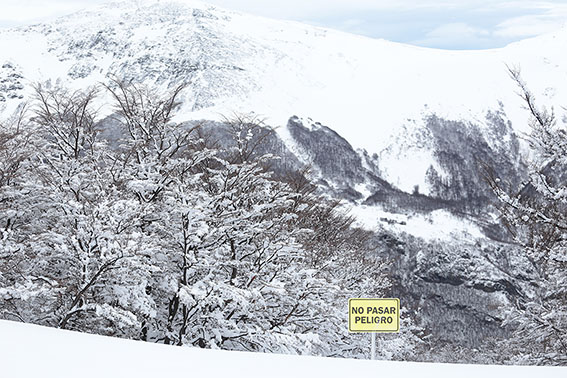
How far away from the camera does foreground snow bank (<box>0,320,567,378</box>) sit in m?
4.68

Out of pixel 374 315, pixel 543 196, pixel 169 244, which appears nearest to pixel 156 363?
pixel 374 315

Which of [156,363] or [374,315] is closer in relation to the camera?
[156,363]

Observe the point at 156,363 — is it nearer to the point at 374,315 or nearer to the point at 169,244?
the point at 374,315

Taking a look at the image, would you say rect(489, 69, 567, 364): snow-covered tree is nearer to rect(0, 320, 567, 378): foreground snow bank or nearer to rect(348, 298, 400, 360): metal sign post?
rect(348, 298, 400, 360): metal sign post

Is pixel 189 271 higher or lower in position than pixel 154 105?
lower

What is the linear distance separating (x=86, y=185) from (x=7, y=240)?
199cm

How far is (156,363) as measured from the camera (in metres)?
5.00

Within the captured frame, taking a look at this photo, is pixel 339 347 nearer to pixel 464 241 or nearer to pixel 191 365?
pixel 191 365

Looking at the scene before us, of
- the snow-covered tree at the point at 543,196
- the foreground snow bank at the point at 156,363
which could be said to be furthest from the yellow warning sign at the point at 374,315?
the snow-covered tree at the point at 543,196

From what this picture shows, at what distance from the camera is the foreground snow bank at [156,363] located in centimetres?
468

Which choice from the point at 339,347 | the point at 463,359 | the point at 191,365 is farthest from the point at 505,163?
the point at 191,365

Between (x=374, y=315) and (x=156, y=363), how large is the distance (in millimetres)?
2607

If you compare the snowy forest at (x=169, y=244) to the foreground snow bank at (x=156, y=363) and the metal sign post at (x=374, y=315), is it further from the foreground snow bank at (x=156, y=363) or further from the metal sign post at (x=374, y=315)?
the metal sign post at (x=374, y=315)

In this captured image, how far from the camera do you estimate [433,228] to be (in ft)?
500
